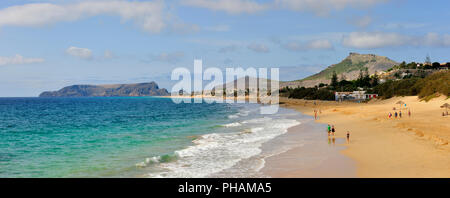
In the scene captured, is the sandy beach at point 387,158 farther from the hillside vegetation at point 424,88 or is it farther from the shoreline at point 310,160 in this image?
the hillside vegetation at point 424,88

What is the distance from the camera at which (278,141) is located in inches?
1057

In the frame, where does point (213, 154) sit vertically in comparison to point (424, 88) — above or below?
below

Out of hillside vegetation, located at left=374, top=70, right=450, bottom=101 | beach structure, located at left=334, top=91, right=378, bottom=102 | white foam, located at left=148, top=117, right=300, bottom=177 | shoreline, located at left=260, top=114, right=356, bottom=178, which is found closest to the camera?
shoreline, located at left=260, top=114, right=356, bottom=178

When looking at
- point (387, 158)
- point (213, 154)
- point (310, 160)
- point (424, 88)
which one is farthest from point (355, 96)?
point (310, 160)

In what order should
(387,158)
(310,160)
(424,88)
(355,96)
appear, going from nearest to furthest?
(387,158)
(310,160)
(424,88)
(355,96)

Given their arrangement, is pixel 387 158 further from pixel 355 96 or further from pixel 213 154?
pixel 355 96

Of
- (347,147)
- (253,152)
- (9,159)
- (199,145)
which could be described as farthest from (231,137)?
(9,159)

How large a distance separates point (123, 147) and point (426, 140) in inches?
887

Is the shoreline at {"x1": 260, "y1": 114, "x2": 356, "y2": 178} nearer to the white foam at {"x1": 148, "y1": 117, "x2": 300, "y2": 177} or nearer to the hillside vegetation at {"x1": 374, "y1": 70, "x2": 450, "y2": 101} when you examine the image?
the white foam at {"x1": 148, "y1": 117, "x2": 300, "y2": 177}

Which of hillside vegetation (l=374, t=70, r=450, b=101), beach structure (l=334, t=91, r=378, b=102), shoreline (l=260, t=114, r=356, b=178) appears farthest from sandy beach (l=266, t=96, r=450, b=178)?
beach structure (l=334, t=91, r=378, b=102)

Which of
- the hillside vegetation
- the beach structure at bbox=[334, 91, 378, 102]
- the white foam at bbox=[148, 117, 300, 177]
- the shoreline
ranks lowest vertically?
the white foam at bbox=[148, 117, 300, 177]

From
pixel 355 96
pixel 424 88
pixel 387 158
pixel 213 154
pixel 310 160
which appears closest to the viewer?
pixel 387 158

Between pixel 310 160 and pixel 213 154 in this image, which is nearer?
pixel 310 160
